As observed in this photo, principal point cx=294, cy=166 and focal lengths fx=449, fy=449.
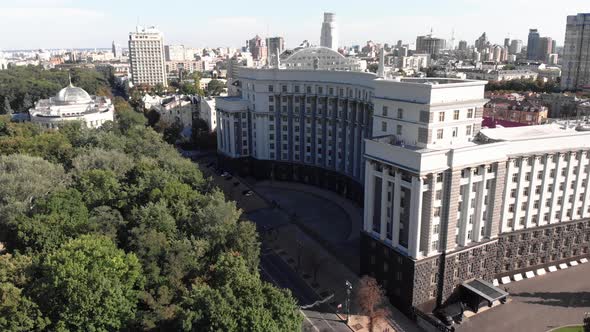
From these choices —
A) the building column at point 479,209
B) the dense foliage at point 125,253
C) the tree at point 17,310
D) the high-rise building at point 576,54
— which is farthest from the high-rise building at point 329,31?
the tree at point 17,310

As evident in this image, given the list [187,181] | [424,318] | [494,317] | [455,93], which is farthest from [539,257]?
[187,181]

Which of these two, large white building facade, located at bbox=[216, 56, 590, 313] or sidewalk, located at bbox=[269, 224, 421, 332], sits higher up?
large white building facade, located at bbox=[216, 56, 590, 313]

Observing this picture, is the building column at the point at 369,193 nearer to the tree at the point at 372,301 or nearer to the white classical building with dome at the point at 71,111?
the tree at the point at 372,301

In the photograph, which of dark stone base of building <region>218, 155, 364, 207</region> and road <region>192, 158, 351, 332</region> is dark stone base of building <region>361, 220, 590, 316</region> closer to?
road <region>192, 158, 351, 332</region>

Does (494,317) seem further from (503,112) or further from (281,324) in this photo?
(503,112)

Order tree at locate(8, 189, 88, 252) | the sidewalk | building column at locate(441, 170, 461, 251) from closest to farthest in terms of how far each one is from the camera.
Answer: building column at locate(441, 170, 461, 251) → the sidewalk → tree at locate(8, 189, 88, 252)

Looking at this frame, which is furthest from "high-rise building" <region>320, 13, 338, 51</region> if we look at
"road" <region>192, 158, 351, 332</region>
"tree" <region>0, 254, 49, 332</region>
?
"tree" <region>0, 254, 49, 332</region>
